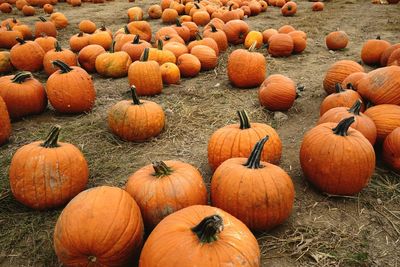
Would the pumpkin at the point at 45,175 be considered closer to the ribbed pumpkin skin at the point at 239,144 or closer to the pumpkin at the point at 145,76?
the ribbed pumpkin skin at the point at 239,144

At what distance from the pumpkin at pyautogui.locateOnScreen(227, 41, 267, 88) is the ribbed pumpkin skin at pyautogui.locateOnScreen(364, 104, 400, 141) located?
Answer: 237cm

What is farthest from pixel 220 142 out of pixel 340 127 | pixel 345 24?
pixel 345 24

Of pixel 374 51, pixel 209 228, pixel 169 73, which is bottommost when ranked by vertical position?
pixel 169 73

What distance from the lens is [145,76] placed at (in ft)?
19.0

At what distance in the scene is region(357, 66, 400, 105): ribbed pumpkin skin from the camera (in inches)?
165

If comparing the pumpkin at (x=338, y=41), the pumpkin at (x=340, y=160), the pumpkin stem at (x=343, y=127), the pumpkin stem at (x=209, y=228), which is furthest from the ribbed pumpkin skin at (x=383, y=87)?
the pumpkin at (x=338, y=41)

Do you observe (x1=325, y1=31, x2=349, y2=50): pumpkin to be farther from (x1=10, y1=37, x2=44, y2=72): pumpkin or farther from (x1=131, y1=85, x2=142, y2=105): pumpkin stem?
(x1=10, y1=37, x2=44, y2=72): pumpkin

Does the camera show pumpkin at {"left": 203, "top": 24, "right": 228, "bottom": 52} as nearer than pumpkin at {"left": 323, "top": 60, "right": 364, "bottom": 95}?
No

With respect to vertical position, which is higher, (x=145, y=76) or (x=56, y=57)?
(x=56, y=57)

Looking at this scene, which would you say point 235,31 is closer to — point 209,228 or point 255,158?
point 255,158

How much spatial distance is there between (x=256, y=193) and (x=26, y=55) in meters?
5.87

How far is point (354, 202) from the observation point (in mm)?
3377

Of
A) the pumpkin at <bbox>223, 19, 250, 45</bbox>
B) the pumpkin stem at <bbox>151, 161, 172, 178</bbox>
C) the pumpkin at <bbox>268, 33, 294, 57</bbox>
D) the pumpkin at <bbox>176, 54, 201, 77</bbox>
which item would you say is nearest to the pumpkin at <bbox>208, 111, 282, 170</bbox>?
the pumpkin stem at <bbox>151, 161, 172, 178</bbox>

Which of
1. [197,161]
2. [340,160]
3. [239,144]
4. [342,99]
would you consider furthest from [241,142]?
[342,99]
